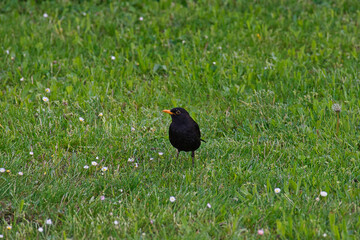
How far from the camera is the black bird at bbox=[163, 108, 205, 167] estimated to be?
513 cm

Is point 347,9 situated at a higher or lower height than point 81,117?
higher

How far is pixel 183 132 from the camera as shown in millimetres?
5148

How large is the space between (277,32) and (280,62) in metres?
1.34

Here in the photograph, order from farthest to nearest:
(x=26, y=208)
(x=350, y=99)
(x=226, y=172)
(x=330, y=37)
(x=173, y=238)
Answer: (x=330, y=37)
(x=350, y=99)
(x=226, y=172)
(x=26, y=208)
(x=173, y=238)

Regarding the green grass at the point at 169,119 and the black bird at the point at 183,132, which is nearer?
the green grass at the point at 169,119

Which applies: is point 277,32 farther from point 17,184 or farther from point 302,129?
point 17,184

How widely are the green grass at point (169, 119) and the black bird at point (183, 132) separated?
232 millimetres

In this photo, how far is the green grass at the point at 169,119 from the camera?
4207 millimetres

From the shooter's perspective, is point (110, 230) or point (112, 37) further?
point (112, 37)

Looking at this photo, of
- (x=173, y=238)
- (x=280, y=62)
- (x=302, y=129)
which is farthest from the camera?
(x=280, y=62)

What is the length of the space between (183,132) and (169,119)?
120 cm

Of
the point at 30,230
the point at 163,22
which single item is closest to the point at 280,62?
the point at 163,22

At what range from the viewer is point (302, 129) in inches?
226

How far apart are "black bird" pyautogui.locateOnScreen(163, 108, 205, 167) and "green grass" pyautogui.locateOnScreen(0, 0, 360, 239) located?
0.76ft
